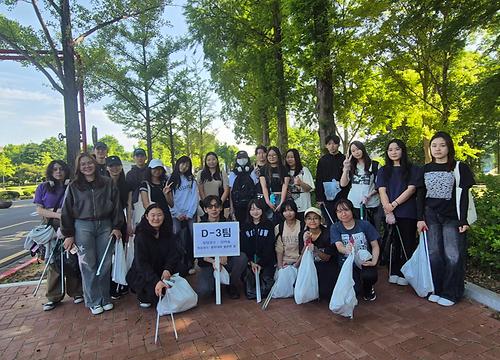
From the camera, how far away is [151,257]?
4.04 metres

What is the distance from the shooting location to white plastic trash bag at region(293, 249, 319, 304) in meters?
3.77

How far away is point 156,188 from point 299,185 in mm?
2162

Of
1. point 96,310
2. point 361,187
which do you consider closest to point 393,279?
point 361,187

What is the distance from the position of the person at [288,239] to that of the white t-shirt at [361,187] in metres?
0.91

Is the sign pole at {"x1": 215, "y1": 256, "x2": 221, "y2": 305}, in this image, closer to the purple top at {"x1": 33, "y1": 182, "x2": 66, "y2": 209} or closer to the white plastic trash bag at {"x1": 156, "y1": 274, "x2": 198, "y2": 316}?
the white plastic trash bag at {"x1": 156, "y1": 274, "x2": 198, "y2": 316}

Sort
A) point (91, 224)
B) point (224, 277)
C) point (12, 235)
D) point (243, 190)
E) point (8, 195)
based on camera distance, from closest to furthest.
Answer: point (91, 224) < point (224, 277) < point (243, 190) < point (12, 235) < point (8, 195)

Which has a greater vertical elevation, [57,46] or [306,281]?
[57,46]

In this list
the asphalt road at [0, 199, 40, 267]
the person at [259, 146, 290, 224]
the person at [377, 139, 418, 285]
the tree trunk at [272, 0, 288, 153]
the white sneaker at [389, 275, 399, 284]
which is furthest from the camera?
the tree trunk at [272, 0, 288, 153]

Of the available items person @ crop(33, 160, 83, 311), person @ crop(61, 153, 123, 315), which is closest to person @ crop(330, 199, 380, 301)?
person @ crop(61, 153, 123, 315)

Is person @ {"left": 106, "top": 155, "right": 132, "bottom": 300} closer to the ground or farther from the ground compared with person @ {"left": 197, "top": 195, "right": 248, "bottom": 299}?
farther from the ground

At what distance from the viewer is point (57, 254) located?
429 cm

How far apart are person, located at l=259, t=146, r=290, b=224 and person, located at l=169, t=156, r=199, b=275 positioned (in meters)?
1.12

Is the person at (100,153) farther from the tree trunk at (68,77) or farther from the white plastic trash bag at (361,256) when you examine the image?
the white plastic trash bag at (361,256)

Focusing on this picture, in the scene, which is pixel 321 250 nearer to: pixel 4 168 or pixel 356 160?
pixel 356 160
